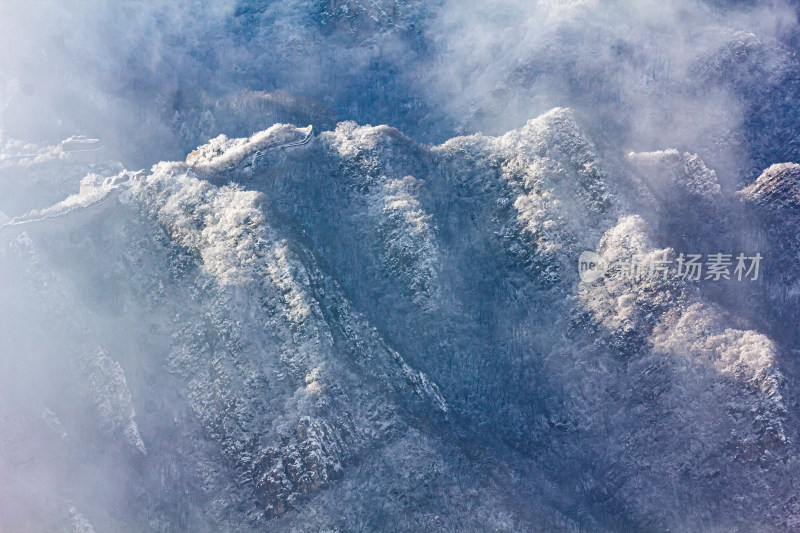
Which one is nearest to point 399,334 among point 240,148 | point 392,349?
point 392,349

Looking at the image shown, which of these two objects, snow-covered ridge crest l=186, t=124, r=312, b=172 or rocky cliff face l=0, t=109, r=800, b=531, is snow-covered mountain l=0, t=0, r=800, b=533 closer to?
rocky cliff face l=0, t=109, r=800, b=531

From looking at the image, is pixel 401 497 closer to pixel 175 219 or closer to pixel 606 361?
pixel 606 361

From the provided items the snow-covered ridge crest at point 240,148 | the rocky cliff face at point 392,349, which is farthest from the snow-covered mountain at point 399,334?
the snow-covered ridge crest at point 240,148

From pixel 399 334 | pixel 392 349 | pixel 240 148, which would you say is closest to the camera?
pixel 392 349

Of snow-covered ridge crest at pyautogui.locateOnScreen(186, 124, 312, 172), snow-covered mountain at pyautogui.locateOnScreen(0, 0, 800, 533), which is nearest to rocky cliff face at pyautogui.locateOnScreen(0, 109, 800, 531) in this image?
snow-covered mountain at pyautogui.locateOnScreen(0, 0, 800, 533)

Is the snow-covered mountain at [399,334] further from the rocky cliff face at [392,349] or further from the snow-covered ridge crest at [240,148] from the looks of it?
the snow-covered ridge crest at [240,148]

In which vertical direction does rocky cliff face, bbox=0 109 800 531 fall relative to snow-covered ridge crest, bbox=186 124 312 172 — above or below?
below

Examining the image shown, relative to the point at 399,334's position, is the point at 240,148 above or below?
above

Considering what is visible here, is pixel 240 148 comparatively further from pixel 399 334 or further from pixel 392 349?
pixel 392 349

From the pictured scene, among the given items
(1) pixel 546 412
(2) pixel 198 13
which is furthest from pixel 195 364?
(2) pixel 198 13
